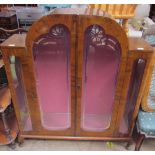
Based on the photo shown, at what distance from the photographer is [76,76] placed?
1.17m

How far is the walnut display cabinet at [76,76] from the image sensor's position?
3.31ft

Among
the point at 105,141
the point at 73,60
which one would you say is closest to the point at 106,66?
the point at 73,60

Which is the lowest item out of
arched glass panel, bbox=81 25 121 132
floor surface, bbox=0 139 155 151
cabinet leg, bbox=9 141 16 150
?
floor surface, bbox=0 139 155 151

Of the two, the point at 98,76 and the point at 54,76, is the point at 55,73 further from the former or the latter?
the point at 98,76

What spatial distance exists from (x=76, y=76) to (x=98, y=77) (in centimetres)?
16

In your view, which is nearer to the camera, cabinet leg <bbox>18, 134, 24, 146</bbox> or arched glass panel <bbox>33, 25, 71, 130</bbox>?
arched glass panel <bbox>33, 25, 71, 130</bbox>

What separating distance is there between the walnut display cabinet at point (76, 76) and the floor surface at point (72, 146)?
0.34ft

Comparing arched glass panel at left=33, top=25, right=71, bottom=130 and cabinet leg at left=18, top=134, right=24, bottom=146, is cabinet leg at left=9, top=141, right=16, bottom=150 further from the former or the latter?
arched glass panel at left=33, top=25, right=71, bottom=130

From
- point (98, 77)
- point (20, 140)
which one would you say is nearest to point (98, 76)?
point (98, 77)

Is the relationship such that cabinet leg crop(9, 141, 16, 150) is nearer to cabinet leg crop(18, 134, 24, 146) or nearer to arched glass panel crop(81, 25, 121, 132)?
cabinet leg crop(18, 134, 24, 146)

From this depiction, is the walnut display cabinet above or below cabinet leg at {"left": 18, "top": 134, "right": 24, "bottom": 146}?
above

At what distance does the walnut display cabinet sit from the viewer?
3.31 feet

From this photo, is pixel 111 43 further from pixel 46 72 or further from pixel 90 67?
pixel 46 72

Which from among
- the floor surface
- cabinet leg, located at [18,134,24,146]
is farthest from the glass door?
cabinet leg, located at [18,134,24,146]
